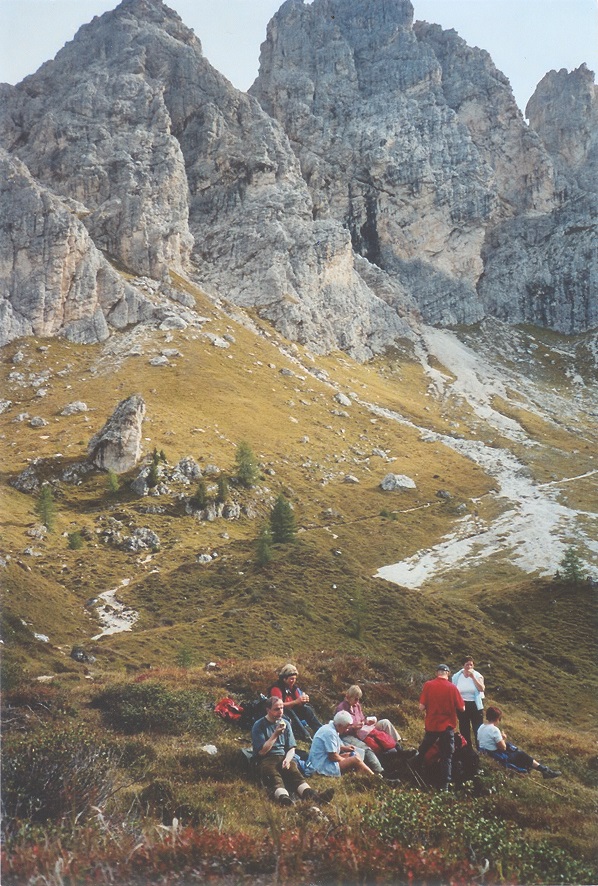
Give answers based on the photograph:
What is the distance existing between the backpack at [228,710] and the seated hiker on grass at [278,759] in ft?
12.0

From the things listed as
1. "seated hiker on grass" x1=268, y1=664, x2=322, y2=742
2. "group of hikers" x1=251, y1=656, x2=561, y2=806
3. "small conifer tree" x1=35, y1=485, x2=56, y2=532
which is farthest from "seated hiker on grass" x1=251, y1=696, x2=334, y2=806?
"small conifer tree" x1=35, y1=485, x2=56, y2=532

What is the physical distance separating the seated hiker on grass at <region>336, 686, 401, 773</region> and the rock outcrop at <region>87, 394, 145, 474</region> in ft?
223

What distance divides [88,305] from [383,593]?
354ft

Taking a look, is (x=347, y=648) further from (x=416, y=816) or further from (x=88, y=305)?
(x=88, y=305)

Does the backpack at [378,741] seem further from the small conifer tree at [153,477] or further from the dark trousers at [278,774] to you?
the small conifer tree at [153,477]

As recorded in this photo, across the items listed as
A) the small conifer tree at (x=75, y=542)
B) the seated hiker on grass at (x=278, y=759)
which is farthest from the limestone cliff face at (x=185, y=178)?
the seated hiker on grass at (x=278, y=759)

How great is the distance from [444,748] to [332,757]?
243 cm

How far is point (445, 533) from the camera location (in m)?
77.0

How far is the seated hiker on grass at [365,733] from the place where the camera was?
1286 centimetres

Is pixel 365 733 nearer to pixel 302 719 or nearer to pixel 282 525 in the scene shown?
pixel 302 719

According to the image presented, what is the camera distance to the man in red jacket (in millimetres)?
12281

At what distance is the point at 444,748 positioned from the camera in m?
12.4

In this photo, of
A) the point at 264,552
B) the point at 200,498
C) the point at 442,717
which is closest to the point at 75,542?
the point at 200,498

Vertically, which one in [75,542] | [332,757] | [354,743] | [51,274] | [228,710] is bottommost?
[75,542]
